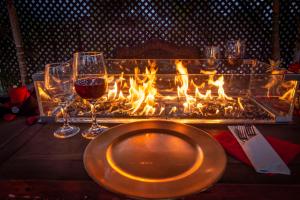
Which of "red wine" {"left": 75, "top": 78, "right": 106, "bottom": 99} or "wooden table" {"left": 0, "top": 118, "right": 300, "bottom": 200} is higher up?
"red wine" {"left": 75, "top": 78, "right": 106, "bottom": 99}

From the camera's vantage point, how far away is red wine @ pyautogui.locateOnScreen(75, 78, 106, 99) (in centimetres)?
108

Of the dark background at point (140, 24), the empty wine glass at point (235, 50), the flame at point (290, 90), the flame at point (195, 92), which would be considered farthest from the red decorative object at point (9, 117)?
the dark background at point (140, 24)

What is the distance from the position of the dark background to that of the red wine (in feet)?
10.0

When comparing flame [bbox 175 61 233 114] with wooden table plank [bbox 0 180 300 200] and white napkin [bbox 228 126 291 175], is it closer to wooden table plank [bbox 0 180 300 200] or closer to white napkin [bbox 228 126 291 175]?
white napkin [bbox 228 126 291 175]

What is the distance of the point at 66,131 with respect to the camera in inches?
47.4

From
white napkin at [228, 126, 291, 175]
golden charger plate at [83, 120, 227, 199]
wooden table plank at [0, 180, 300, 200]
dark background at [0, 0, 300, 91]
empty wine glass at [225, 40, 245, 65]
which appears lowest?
wooden table plank at [0, 180, 300, 200]

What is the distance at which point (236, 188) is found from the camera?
782 millimetres

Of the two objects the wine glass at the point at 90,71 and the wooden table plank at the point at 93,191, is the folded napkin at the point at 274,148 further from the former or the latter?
the wine glass at the point at 90,71

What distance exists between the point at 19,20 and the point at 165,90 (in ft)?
11.6

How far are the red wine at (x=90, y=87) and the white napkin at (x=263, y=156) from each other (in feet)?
2.31

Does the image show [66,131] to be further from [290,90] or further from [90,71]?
[290,90]

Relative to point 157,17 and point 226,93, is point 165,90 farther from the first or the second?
point 157,17

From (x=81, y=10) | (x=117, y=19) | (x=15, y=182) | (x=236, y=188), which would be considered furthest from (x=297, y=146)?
(x=81, y=10)

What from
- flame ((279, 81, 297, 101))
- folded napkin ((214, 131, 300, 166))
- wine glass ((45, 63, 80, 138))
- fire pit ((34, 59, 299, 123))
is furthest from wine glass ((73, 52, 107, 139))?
flame ((279, 81, 297, 101))
